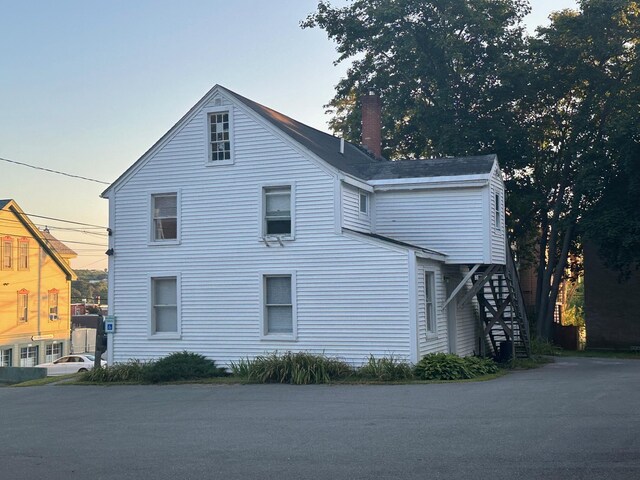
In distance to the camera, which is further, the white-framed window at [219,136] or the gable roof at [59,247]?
the gable roof at [59,247]

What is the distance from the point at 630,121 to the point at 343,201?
1507 centimetres

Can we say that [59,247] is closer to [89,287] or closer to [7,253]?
[7,253]

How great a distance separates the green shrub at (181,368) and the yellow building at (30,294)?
32.0 m

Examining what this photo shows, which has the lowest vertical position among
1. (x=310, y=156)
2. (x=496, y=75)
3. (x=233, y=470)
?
(x=233, y=470)

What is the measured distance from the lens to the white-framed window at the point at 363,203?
81.8ft

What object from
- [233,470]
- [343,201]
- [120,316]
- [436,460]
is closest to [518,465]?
[436,460]

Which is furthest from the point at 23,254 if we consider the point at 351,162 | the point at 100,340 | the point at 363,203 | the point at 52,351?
the point at 363,203

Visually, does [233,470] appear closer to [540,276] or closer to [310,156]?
[310,156]

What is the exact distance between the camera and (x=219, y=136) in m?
25.3

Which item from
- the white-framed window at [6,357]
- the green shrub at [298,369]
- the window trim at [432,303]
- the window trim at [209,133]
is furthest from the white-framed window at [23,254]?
the window trim at [432,303]

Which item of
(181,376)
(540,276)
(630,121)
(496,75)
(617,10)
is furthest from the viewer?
(540,276)

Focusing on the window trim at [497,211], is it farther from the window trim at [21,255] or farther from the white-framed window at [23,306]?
the white-framed window at [23,306]

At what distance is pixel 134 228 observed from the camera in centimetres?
2598

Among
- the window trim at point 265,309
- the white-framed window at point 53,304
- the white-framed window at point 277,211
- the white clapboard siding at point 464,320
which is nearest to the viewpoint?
the window trim at point 265,309
